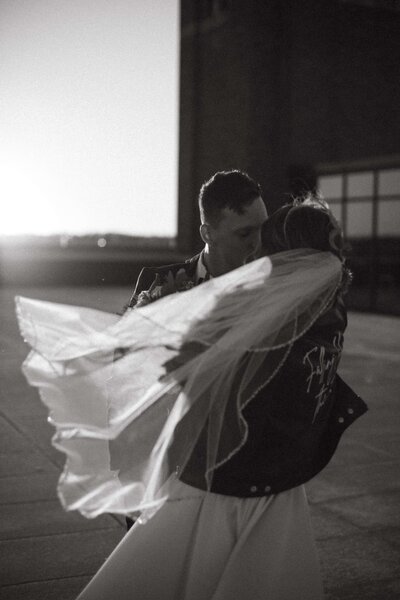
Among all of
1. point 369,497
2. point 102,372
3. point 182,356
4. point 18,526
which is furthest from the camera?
point 369,497

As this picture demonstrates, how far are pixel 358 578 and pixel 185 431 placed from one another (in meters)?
2.04

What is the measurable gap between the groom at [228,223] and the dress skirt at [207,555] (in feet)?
2.28

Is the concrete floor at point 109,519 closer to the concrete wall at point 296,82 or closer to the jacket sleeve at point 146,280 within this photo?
the jacket sleeve at point 146,280

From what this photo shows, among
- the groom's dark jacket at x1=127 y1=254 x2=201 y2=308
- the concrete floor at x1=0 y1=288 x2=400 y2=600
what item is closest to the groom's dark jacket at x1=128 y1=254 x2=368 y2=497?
the groom's dark jacket at x1=127 y1=254 x2=201 y2=308

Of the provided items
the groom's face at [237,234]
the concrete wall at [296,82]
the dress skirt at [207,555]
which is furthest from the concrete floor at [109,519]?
the concrete wall at [296,82]

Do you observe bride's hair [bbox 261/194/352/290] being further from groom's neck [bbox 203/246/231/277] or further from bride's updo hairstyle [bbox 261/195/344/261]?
groom's neck [bbox 203/246/231/277]

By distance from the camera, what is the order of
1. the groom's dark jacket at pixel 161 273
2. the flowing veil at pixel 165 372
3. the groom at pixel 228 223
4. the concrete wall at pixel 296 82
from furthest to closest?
the concrete wall at pixel 296 82 < the groom's dark jacket at pixel 161 273 < the groom at pixel 228 223 < the flowing veil at pixel 165 372

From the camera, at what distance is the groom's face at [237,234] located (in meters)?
2.69

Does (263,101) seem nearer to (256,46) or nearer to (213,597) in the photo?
(256,46)

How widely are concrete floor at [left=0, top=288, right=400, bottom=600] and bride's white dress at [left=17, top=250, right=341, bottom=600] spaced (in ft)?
4.80

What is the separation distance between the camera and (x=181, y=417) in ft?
7.33

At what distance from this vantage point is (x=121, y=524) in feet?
15.2

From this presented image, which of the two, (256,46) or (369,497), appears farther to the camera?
(256,46)

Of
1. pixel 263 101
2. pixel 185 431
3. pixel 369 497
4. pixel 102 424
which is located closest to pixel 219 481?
pixel 185 431
